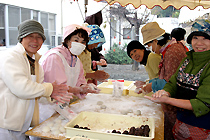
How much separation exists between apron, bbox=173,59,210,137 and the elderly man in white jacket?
1.12m

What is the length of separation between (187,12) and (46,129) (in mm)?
6363

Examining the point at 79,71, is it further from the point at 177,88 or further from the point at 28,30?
the point at 177,88

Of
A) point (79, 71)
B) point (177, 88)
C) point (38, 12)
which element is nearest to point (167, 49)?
point (177, 88)

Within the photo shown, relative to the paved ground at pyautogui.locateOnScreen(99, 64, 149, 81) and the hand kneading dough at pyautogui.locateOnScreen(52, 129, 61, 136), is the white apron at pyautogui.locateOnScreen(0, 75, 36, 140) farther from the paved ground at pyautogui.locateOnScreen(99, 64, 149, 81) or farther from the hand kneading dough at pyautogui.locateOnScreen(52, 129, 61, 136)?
the paved ground at pyautogui.locateOnScreen(99, 64, 149, 81)

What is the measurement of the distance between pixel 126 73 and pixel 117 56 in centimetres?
154

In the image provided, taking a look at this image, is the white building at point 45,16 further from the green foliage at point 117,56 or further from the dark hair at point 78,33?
the dark hair at point 78,33

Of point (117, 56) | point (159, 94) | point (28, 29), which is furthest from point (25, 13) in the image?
point (159, 94)

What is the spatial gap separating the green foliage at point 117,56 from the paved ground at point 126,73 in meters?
0.29

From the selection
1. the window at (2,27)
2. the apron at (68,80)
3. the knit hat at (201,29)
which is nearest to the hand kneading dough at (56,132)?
the apron at (68,80)

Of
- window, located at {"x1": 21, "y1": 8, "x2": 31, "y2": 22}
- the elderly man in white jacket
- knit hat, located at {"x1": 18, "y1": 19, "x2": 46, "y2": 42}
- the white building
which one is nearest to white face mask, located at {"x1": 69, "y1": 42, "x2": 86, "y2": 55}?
the elderly man in white jacket

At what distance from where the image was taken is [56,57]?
219 centimetres

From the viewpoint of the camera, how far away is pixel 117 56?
9602 millimetres

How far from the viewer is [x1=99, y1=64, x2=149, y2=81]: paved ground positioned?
25.7 feet

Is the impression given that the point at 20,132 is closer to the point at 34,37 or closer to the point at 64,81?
the point at 64,81
